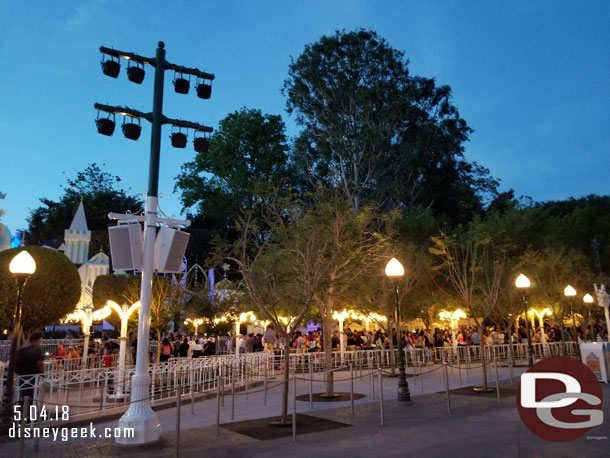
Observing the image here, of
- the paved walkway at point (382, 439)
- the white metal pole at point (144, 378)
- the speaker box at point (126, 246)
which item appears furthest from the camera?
the speaker box at point (126, 246)

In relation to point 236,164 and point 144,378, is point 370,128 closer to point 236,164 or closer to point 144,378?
point 236,164

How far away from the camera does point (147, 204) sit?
28.1 feet

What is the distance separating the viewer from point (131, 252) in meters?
8.23

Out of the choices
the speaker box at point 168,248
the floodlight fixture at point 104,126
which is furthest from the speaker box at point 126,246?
the floodlight fixture at point 104,126

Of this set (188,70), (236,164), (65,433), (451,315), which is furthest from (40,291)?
(236,164)

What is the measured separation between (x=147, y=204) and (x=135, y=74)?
264cm

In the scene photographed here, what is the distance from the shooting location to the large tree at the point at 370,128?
35.0m

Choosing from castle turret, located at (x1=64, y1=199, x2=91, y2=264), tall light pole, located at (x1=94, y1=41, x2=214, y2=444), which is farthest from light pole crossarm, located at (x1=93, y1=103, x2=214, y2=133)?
castle turret, located at (x1=64, y1=199, x2=91, y2=264)

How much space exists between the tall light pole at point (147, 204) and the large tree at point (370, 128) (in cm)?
2487

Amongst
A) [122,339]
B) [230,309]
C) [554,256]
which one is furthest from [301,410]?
[554,256]

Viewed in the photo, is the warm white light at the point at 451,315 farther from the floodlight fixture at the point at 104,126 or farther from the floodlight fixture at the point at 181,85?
the floodlight fixture at the point at 104,126

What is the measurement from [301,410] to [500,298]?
53.0ft

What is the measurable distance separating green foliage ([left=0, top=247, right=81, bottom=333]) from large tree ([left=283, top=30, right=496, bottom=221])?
22.0 meters

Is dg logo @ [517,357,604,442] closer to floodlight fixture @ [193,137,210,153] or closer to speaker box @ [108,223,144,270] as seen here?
speaker box @ [108,223,144,270]
